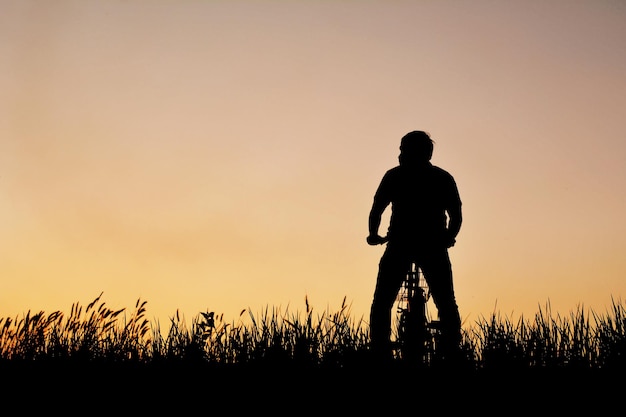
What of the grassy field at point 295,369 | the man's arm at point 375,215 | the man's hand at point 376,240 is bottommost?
the grassy field at point 295,369

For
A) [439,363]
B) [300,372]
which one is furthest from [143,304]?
[439,363]

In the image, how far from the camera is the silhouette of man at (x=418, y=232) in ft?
22.4

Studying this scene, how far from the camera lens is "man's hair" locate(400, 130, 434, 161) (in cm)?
707

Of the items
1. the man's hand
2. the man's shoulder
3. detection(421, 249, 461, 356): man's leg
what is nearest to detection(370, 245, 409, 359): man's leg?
the man's hand

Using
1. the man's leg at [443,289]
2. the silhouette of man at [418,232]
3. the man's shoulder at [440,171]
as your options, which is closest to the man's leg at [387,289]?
the silhouette of man at [418,232]

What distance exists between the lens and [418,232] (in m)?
6.93

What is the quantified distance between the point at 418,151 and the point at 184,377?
315cm

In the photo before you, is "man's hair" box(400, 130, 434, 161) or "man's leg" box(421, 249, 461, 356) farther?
"man's hair" box(400, 130, 434, 161)

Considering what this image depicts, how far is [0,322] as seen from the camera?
764 centimetres

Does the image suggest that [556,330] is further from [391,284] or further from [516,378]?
[391,284]

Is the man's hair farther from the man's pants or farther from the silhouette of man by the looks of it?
the man's pants

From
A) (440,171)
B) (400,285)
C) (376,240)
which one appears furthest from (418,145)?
(400,285)

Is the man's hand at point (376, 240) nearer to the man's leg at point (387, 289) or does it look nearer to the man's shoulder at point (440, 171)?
the man's leg at point (387, 289)

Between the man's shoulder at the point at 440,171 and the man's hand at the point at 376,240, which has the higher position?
the man's shoulder at the point at 440,171
